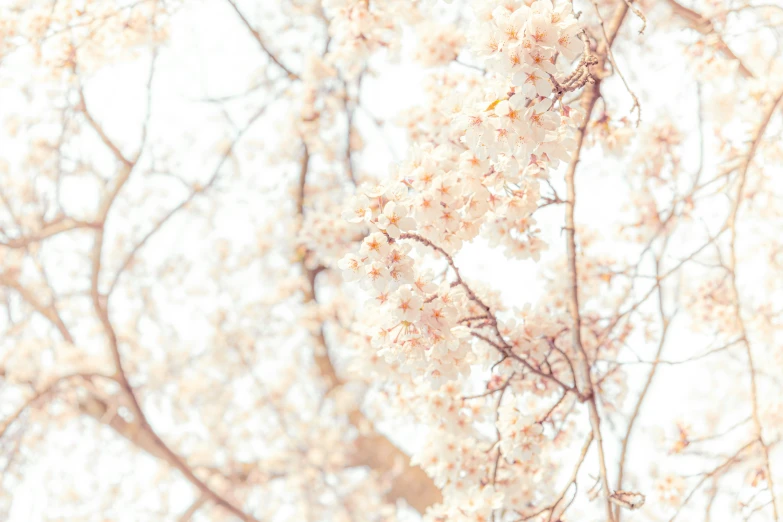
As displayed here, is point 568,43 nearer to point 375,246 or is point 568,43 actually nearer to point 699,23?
point 375,246

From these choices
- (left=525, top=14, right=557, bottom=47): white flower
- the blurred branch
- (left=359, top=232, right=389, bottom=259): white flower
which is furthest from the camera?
the blurred branch

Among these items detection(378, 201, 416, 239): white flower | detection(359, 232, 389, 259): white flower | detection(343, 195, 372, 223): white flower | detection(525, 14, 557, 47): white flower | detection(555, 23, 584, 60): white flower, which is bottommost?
detection(359, 232, 389, 259): white flower

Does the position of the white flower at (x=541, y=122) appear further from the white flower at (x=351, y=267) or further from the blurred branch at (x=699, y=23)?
the blurred branch at (x=699, y=23)

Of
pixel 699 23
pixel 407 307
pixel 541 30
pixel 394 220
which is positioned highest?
pixel 699 23

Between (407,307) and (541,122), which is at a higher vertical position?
(541,122)

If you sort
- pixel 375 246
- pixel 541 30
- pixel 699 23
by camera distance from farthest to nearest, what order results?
pixel 699 23
pixel 375 246
pixel 541 30

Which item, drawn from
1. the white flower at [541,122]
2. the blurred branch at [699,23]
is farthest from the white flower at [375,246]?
the blurred branch at [699,23]

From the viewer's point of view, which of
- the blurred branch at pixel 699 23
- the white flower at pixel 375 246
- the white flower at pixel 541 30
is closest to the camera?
the white flower at pixel 541 30

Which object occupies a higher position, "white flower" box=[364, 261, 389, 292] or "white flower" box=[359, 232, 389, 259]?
"white flower" box=[359, 232, 389, 259]

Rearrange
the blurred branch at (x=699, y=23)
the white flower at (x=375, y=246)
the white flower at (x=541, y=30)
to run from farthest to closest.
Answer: the blurred branch at (x=699, y=23) < the white flower at (x=375, y=246) < the white flower at (x=541, y=30)

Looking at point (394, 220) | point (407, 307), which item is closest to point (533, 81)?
point (394, 220)

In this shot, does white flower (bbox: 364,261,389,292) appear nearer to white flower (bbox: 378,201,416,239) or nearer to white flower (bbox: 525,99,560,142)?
white flower (bbox: 378,201,416,239)

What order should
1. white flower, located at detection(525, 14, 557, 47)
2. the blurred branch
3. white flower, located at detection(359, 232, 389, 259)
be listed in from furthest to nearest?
the blurred branch < white flower, located at detection(359, 232, 389, 259) < white flower, located at detection(525, 14, 557, 47)

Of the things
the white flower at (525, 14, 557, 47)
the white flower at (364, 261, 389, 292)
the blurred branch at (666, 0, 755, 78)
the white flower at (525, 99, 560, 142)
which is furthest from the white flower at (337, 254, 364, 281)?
the blurred branch at (666, 0, 755, 78)
